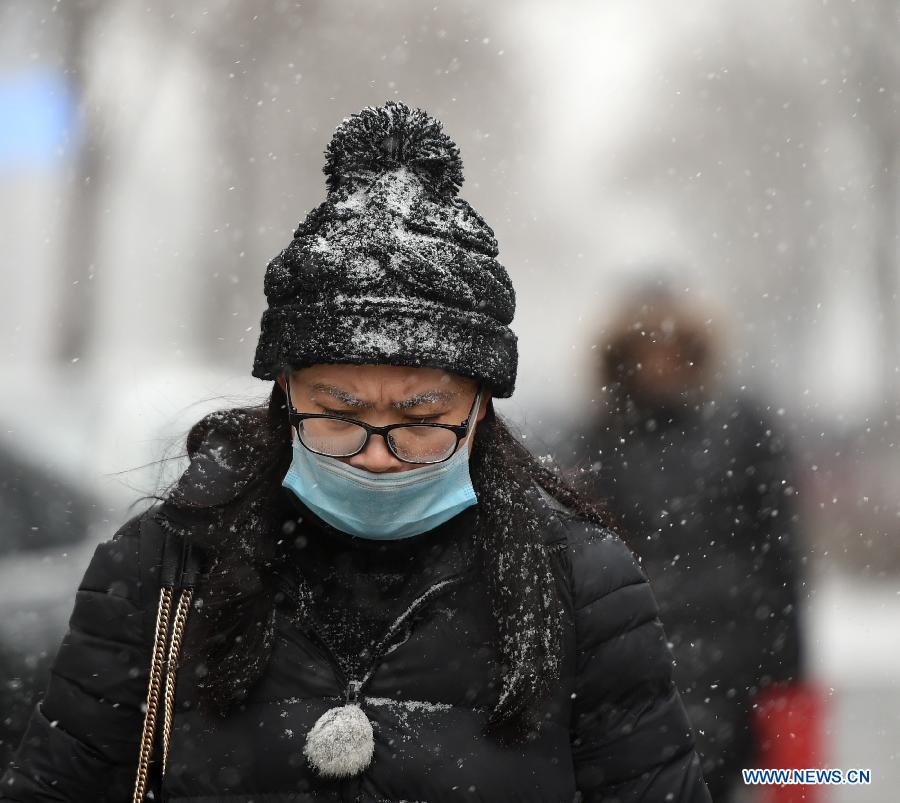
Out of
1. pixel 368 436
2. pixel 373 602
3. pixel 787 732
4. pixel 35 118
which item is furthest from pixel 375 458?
pixel 35 118

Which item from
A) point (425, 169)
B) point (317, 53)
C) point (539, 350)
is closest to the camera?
point (425, 169)

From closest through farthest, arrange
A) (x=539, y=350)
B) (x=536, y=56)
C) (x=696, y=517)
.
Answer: (x=696, y=517), (x=539, y=350), (x=536, y=56)

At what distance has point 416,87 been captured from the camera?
885 centimetres

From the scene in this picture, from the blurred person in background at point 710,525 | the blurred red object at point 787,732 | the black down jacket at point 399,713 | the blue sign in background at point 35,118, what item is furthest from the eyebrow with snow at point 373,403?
the blue sign in background at point 35,118

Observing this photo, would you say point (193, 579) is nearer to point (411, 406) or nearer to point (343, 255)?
point (411, 406)

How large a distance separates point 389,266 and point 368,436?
30 cm

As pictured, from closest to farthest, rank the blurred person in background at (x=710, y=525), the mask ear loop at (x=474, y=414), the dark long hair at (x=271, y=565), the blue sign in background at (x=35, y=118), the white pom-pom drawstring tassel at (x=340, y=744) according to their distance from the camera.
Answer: the white pom-pom drawstring tassel at (x=340, y=744), the dark long hair at (x=271, y=565), the mask ear loop at (x=474, y=414), the blurred person in background at (x=710, y=525), the blue sign in background at (x=35, y=118)

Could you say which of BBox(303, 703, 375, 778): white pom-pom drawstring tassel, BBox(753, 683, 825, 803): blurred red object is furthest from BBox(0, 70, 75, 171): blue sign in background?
BBox(303, 703, 375, 778): white pom-pom drawstring tassel

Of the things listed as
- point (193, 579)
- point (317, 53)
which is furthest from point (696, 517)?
point (317, 53)

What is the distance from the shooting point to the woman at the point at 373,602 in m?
1.78

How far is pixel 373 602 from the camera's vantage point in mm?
1873

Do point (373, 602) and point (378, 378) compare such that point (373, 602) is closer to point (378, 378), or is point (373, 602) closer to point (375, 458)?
point (375, 458)

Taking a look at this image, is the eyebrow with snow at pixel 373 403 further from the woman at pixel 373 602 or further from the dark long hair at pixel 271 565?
the dark long hair at pixel 271 565

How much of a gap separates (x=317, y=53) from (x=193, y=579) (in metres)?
7.28
